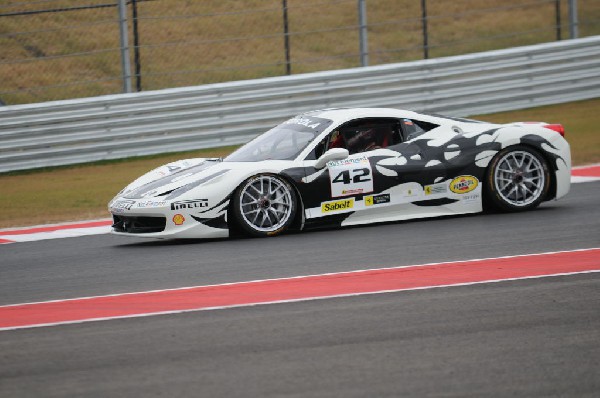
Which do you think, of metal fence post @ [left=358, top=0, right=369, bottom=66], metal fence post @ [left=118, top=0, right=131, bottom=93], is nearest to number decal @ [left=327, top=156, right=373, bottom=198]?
metal fence post @ [left=118, top=0, right=131, bottom=93]

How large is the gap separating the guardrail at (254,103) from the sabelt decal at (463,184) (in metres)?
7.30

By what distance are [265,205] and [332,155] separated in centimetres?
79

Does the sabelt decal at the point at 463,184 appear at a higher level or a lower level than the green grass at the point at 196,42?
lower

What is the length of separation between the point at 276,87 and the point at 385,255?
31.2 ft

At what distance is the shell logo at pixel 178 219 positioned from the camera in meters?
10.4

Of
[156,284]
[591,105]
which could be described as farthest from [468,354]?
[591,105]

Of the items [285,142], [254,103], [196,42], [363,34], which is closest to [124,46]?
[196,42]

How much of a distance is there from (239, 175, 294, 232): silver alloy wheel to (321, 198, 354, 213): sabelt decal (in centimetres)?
35

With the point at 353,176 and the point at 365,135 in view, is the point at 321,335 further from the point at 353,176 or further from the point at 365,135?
the point at 365,135

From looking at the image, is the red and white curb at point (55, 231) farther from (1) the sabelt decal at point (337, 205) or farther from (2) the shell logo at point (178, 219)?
(1) the sabelt decal at point (337, 205)

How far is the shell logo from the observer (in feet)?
34.0

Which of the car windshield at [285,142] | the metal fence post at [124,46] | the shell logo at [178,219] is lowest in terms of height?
the shell logo at [178,219]

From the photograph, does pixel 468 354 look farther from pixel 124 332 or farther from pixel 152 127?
pixel 152 127

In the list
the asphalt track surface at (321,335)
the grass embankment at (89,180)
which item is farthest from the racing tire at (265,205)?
the grass embankment at (89,180)
